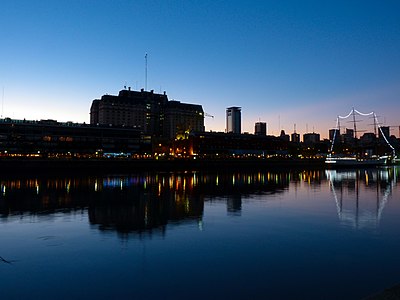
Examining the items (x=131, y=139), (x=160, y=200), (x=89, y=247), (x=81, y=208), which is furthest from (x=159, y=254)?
(x=131, y=139)

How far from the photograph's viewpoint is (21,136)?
124 m

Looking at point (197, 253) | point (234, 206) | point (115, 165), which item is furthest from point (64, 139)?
point (197, 253)

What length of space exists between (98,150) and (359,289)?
135999 mm

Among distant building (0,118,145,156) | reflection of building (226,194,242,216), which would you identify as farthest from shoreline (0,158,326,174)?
reflection of building (226,194,242,216)

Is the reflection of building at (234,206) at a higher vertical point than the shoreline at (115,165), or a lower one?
lower

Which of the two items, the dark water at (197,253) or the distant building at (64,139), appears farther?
the distant building at (64,139)

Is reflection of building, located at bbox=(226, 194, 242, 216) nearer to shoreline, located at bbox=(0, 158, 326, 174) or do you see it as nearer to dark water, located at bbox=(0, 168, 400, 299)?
dark water, located at bbox=(0, 168, 400, 299)

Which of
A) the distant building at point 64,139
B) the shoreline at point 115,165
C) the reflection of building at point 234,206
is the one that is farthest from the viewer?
the distant building at point 64,139

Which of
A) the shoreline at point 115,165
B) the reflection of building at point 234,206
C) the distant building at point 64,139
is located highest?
the distant building at point 64,139

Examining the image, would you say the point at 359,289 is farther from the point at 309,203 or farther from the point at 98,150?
the point at 98,150

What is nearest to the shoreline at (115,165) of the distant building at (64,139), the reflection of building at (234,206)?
the distant building at (64,139)

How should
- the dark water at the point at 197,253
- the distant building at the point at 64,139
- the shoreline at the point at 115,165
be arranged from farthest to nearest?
the distant building at the point at 64,139 → the shoreline at the point at 115,165 → the dark water at the point at 197,253

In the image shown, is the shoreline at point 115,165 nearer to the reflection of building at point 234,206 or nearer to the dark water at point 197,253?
the dark water at point 197,253

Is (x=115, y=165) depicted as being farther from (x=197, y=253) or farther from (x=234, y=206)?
(x=197, y=253)
